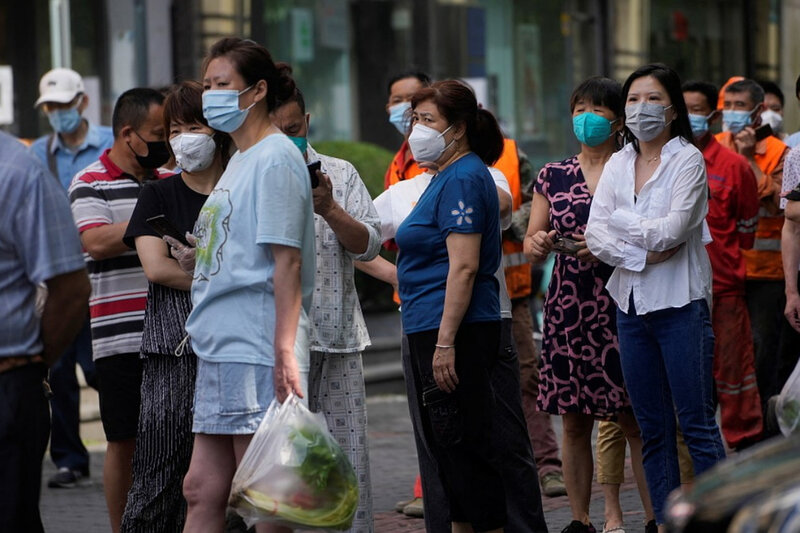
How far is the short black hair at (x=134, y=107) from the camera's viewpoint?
6.82 meters

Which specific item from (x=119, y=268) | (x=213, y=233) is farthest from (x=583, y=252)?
(x=213, y=233)

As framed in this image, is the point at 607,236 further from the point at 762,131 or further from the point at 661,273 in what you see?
the point at 762,131

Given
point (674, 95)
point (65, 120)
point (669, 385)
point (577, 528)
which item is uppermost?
point (65, 120)

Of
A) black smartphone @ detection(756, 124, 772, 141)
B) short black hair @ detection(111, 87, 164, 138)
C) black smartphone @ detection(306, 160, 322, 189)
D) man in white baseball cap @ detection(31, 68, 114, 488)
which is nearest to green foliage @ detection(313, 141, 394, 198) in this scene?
man in white baseball cap @ detection(31, 68, 114, 488)

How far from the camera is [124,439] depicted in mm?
6535

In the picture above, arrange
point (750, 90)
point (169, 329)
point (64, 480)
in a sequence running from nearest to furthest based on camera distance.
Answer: point (169, 329) → point (64, 480) → point (750, 90)

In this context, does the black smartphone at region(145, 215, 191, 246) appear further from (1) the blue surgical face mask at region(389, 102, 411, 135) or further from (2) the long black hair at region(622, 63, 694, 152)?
(1) the blue surgical face mask at region(389, 102, 411, 135)

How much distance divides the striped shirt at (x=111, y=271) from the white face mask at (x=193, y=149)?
0.92m

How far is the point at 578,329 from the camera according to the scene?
22.4 feet

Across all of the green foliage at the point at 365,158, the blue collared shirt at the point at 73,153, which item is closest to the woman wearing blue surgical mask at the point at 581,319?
the blue collared shirt at the point at 73,153

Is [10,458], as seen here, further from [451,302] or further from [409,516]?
[409,516]

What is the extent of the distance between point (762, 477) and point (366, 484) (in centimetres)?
276

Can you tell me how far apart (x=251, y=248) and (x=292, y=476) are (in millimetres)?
759

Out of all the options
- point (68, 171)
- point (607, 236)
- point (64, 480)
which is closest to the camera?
point (607, 236)
